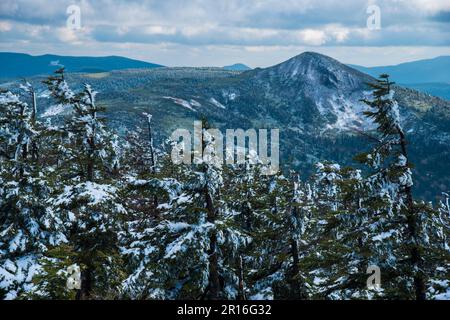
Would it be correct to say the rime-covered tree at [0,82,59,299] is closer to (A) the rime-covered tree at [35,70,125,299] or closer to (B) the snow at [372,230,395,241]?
(A) the rime-covered tree at [35,70,125,299]

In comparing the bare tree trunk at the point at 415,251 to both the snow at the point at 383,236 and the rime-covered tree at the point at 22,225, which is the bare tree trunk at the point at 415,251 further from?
the rime-covered tree at the point at 22,225

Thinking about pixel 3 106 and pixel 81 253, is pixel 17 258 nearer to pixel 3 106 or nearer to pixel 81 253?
pixel 81 253

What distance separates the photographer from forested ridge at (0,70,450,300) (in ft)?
42.1

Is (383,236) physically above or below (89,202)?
below

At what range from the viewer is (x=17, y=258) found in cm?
1566

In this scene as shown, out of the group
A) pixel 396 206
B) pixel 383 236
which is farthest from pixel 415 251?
pixel 396 206

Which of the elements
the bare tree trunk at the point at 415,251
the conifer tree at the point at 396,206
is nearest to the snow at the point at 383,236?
the conifer tree at the point at 396,206

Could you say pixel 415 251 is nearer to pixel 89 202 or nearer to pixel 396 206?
pixel 396 206

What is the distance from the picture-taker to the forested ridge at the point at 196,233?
12844 mm

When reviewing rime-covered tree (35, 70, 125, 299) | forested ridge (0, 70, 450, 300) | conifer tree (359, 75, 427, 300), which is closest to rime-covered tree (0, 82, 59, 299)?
forested ridge (0, 70, 450, 300)

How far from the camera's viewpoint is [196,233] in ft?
42.4

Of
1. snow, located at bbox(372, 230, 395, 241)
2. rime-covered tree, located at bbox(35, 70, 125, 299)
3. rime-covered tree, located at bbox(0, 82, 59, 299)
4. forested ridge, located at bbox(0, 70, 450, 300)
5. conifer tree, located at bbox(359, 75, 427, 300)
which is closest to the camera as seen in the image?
snow, located at bbox(372, 230, 395, 241)

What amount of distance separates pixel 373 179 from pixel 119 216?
9.76 meters

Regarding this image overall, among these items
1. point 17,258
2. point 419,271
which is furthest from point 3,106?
point 419,271
